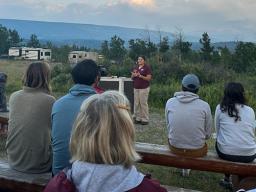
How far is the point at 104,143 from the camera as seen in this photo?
2135 mm

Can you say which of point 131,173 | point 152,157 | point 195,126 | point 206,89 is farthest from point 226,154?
point 206,89

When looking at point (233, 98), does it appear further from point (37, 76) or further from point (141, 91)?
point (141, 91)

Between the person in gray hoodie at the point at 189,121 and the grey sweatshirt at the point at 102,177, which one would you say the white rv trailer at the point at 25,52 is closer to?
the person in gray hoodie at the point at 189,121

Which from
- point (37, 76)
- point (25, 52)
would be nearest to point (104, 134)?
point (37, 76)

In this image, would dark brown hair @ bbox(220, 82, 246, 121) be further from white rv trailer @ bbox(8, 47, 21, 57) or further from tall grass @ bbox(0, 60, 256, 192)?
white rv trailer @ bbox(8, 47, 21, 57)

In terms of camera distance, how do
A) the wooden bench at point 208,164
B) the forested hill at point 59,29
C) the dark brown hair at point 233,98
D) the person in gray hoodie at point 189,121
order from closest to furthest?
the wooden bench at point 208,164 → the dark brown hair at point 233,98 → the person in gray hoodie at point 189,121 → the forested hill at point 59,29

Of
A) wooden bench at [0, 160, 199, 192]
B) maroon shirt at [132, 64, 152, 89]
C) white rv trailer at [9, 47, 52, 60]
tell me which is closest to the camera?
wooden bench at [0, 160, 199, 192]

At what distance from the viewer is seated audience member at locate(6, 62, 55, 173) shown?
13.5 ft

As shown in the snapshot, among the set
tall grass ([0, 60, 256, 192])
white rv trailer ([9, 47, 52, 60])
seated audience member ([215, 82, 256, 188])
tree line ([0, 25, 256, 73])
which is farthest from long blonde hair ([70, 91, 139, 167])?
white rv trailer ([9, 47, 52, 60])

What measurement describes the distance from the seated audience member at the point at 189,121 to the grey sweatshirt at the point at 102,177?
297 centimetres

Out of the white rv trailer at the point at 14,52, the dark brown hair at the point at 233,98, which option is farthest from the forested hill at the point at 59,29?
the dark brown hair at the point at 233,98

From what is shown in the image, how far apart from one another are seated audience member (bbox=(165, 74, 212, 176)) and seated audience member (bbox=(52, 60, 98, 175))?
1.62 meters

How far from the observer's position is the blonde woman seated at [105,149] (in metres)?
2.15

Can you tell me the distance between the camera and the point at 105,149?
215 cm
